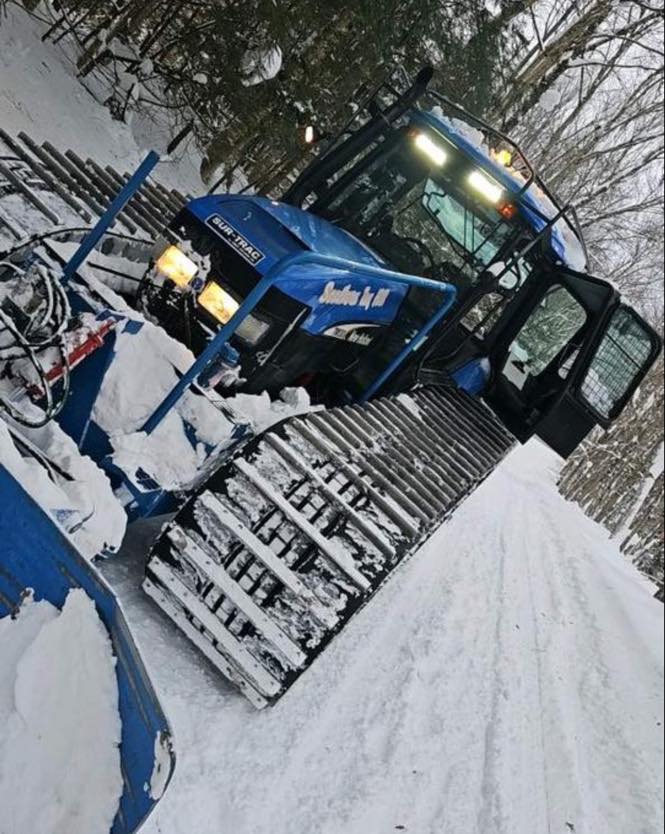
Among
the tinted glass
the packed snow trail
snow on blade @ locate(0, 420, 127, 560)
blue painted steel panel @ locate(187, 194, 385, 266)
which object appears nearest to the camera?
snow on blade @ locate(0, 420, 127, 560)

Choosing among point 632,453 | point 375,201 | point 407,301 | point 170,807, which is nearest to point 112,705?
A: point 170,807

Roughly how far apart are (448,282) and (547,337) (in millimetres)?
1091

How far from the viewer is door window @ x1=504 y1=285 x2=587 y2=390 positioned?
5598 mm

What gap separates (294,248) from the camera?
3891 mm

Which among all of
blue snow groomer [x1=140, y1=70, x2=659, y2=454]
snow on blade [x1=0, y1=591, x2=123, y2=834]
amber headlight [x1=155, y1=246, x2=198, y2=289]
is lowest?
snow on blade [x1=0, y1=591, x2=123, y2=834]

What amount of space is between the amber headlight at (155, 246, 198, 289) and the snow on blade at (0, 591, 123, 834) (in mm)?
1856

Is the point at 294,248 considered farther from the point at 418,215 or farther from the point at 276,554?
the point at 418,215

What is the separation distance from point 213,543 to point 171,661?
0.52m

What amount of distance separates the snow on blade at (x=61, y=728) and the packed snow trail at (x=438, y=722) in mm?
538

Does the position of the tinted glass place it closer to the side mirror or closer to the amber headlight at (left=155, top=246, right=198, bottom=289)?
the side mirror

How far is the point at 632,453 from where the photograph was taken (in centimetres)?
1969

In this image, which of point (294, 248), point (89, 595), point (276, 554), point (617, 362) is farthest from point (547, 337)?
point (89, 595)

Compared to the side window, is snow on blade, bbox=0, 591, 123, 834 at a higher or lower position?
lower

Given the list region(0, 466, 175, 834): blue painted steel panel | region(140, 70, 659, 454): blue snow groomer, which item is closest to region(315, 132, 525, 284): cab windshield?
region(140, 70, 659, 454): blue snow groomer
